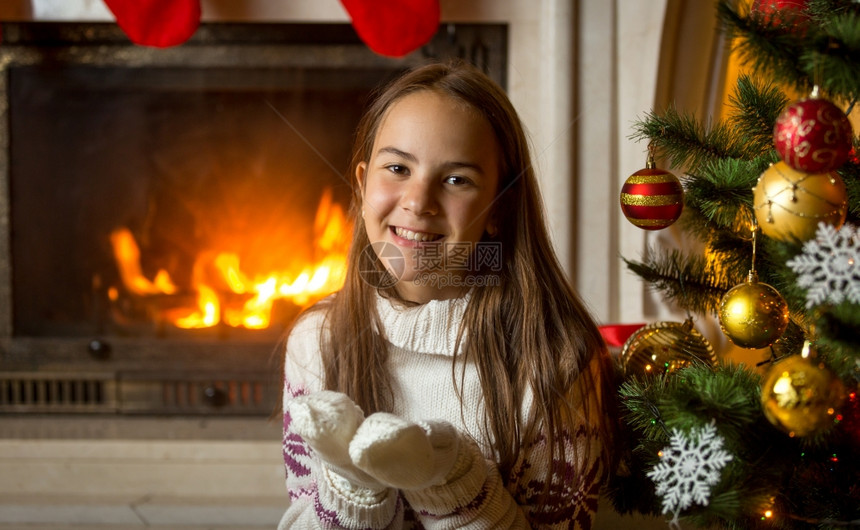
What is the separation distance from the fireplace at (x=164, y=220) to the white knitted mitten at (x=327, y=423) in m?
1.17

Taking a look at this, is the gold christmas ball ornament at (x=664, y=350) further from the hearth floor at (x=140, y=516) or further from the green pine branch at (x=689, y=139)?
the hearth floor at (x=140, y=516)

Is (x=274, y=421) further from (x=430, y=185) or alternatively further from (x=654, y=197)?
(x=654, y=197)

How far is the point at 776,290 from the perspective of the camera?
0.63 meters

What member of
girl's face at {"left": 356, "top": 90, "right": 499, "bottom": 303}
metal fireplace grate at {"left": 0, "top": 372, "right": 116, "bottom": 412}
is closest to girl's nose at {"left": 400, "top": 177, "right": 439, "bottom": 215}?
girl's face at {"left": 356, "top": 90, "right": 499, "bottom": 303}

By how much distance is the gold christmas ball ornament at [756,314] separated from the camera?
0.60 m

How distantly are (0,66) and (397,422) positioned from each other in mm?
1570

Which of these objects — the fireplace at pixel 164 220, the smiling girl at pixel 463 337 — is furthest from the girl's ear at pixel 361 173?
the fireplace at pixel 164 220

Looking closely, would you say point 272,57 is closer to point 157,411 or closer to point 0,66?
point 0,66

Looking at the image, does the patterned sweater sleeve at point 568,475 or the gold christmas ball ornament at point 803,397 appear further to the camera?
the patterned sweater sleeve at point 568,475

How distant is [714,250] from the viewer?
2.33ft

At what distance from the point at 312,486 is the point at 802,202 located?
0.58m

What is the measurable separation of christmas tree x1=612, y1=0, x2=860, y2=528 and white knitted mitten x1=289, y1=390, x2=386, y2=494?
0.23 meters

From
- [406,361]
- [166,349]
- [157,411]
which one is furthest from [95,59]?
[406,361]

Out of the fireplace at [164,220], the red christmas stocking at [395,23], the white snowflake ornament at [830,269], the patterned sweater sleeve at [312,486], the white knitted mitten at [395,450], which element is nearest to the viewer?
the white snowflake ornament at [830,269]
